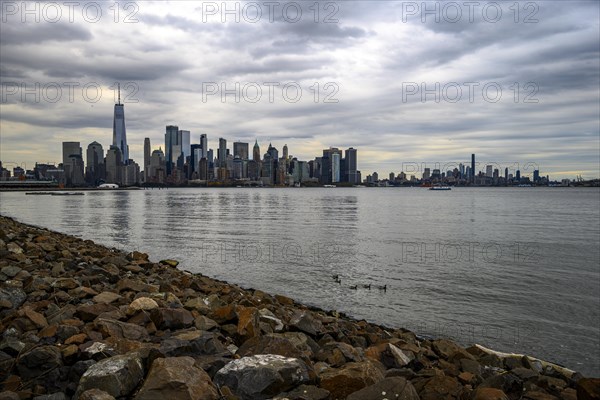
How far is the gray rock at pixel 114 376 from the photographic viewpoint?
5609mm

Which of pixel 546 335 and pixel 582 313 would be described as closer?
pixel 546 335

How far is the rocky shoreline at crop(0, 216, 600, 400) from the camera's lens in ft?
18.9

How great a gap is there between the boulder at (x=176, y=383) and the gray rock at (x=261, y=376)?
29 cm

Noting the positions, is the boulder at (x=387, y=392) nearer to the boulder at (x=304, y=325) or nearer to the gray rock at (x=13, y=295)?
the boulder at (x=304, y=325)

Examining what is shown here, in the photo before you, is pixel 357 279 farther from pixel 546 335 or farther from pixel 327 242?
pixel 327 242

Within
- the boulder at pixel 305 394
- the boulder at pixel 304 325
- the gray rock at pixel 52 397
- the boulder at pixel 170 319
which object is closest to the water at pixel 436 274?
the boulder at pixel 304 325

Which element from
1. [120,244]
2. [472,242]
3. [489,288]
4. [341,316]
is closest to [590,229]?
[472,242]

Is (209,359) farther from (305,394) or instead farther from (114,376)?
(305,394)

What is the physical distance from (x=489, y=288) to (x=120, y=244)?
2709 centimetres

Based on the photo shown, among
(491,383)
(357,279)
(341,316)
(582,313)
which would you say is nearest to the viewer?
(491,383)

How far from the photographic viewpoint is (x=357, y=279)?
865 inches

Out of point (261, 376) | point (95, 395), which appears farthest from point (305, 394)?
point (95, 395)

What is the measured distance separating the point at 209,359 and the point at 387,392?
8.36ft

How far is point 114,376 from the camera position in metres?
5.68
